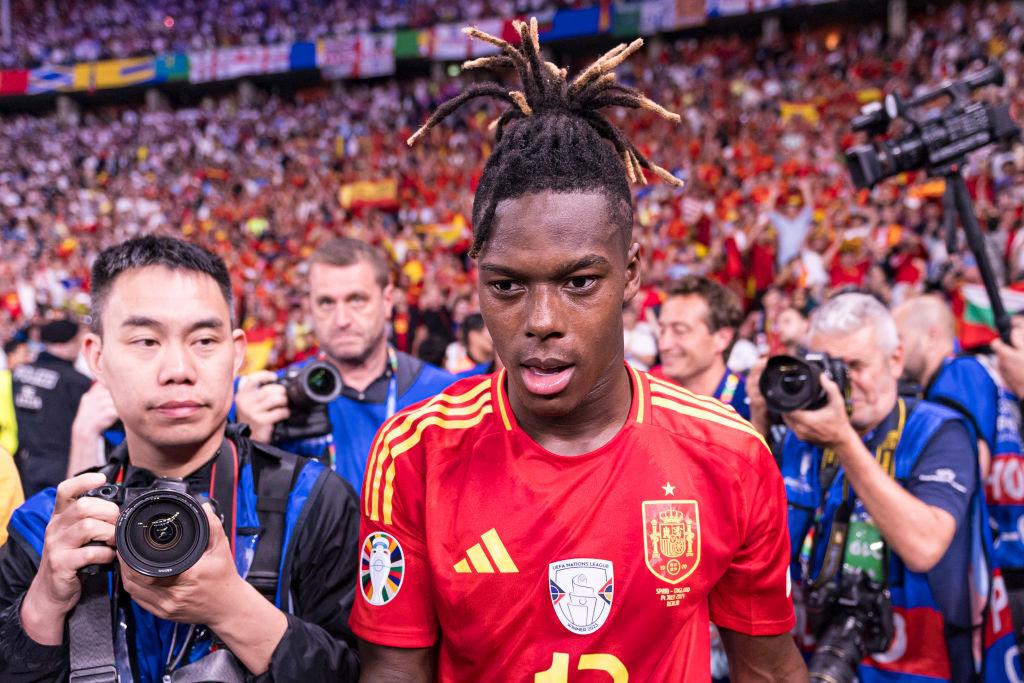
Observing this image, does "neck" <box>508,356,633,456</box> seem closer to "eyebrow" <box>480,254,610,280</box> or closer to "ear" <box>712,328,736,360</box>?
"eyebrow" <box>480,254,610,280</box>

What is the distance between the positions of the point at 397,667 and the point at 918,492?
1.74 metres

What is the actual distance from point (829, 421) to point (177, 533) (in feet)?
5.70

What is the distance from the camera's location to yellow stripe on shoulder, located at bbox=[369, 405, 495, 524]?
5.56 ft

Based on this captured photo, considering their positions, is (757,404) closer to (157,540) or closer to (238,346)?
(238,346)

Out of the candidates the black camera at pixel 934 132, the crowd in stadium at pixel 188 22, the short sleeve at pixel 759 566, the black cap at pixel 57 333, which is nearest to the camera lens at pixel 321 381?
the short sleeve at pixel 759 566

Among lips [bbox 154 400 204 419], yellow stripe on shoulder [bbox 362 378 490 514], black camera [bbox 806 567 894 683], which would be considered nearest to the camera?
yellow stripe on shoulder [bbox 362 378 490 514]

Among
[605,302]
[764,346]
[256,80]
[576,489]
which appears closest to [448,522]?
[576,489]

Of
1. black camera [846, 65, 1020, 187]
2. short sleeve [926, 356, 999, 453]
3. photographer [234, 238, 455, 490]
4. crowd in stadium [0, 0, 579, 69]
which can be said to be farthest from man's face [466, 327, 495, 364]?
crowd in stadium [0, 0, 579, 69]

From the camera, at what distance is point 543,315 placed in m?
1.53

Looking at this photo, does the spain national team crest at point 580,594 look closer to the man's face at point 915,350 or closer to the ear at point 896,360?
the ear at point 896,360

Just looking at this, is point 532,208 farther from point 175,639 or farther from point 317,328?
point 317,328

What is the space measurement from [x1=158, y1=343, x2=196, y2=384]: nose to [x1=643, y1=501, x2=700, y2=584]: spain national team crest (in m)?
0.98

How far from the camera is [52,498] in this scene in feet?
6.16

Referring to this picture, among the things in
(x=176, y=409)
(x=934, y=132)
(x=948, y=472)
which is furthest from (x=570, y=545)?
(x=934, y=132)
